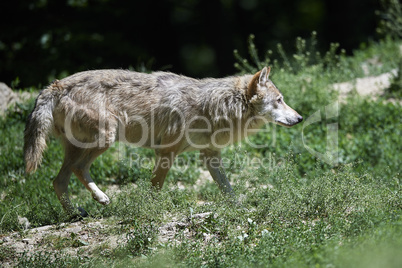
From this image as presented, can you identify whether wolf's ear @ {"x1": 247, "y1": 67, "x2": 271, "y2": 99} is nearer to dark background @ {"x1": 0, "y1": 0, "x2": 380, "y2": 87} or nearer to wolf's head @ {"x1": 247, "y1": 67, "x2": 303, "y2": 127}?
wolf's head @ {"x1": 247, "y1": 67, "x2": 303, "y2": 127}

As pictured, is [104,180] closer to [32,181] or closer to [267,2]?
[32,181]

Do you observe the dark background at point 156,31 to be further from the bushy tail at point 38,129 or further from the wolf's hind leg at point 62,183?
the wolf's hind leg at point 62,183

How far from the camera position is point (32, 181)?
779cm

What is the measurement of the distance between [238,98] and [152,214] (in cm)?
229

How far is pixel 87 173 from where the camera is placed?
6.71 meters

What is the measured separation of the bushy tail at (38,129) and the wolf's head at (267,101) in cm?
269

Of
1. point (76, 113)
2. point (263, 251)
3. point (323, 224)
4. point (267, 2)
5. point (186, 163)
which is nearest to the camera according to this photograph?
point (263, 251)

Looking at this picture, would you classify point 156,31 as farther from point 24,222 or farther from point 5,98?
point 24,222

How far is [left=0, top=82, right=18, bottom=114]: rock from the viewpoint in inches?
379

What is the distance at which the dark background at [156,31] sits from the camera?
533 inches

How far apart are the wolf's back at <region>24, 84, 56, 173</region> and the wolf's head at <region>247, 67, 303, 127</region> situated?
2681 mm

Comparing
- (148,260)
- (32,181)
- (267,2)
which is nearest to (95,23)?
(267,2)

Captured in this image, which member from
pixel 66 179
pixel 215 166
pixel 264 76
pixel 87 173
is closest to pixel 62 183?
pixel 66 179

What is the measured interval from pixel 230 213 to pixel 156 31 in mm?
12964
